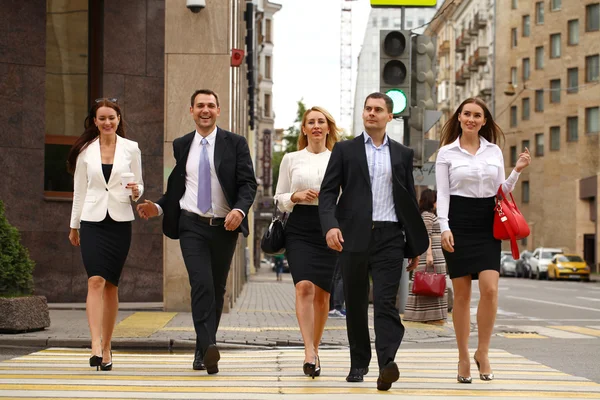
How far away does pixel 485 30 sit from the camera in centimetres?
8750

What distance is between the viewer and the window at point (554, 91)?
72688 mm

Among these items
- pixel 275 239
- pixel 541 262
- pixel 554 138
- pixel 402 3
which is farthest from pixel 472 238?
pixel 554 138

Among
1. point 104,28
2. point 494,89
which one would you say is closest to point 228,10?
point 104,28

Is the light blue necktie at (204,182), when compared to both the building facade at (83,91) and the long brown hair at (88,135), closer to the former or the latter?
the long brown hair at (88,135)

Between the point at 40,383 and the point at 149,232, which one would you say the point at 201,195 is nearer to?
the point at 40,383

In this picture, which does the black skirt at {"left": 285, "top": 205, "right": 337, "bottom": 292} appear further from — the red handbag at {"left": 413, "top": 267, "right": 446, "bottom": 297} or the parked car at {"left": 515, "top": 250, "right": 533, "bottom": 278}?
the parked car at {"left": 515, "top": 250, "right": 533, "bottom": 278}

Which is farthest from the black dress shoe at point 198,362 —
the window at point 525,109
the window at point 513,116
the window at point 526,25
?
the window at point 513,116

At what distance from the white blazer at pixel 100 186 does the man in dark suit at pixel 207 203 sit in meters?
0.31

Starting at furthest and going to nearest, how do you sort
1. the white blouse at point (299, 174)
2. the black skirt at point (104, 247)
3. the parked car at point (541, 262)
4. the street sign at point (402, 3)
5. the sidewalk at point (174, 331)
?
A: the parked car at point (541, 262) < the street sign at point (402, 3) < the sidewalk at point (174, 331) < the white blouse at point (299, 174) < the black skirt at point (104, 247)

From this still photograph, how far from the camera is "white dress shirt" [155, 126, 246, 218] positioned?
8.28m

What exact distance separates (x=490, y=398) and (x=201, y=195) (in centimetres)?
259

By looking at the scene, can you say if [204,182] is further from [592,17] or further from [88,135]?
[592,17]

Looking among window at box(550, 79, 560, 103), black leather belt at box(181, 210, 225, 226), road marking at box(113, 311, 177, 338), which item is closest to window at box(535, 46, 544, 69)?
window at box(550, 79, 560, 103)

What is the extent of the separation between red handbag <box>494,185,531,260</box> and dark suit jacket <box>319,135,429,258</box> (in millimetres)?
559
